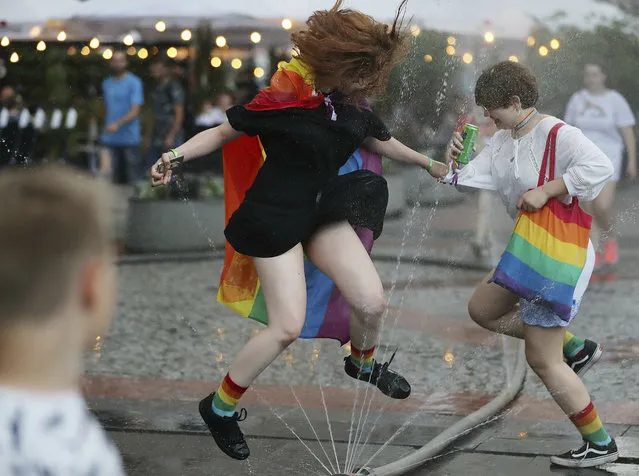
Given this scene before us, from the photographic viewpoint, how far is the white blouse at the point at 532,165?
145 inches

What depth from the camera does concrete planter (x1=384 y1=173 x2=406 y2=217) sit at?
34.8 feet

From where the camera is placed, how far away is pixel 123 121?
11188mm

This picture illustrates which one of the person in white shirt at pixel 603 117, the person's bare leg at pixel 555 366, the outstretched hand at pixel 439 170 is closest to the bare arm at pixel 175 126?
the person in white shirt at pixel 603 117

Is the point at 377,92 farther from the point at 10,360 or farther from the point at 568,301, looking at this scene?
the point at 10,360

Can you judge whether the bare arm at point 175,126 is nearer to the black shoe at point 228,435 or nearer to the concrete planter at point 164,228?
the concrete planter at point 164,228

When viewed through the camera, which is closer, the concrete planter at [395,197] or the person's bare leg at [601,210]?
the person's bare leg at [601,210]

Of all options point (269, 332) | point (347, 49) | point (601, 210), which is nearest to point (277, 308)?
point (269, 332)

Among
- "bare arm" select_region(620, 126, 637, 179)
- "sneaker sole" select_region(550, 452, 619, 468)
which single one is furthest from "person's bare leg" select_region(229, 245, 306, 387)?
"bare arm" select_region(620, 126, 637, 179)

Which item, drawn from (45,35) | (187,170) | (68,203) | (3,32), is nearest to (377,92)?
(68,203)

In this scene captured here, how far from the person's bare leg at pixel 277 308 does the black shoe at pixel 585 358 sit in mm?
1164

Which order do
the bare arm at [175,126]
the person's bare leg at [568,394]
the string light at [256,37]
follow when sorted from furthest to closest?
the string light at [256,37], the bare arm at [175,126], the person's bare leg at [568,394]

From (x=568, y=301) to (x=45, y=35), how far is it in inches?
A: 424

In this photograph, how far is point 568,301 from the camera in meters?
3.78

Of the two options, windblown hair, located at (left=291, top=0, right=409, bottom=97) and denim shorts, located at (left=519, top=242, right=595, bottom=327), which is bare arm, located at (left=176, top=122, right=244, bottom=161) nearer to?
windblown hair, located at (left=291, top=0, right=409, bottom=97)
